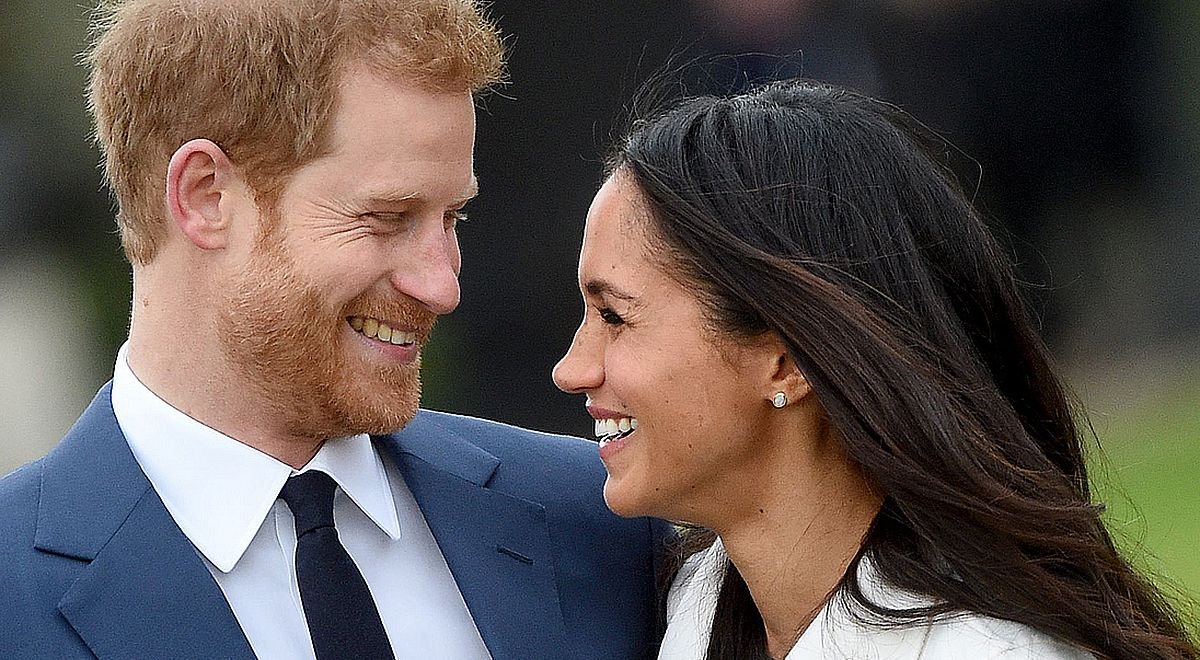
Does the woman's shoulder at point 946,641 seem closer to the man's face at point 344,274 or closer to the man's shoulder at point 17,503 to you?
the man's face at point 344,274

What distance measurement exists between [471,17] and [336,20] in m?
0.26

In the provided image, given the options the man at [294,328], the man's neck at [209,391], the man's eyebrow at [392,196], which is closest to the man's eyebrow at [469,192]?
the man at [294,328]

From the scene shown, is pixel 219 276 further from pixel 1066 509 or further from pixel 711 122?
pixel 1066 509

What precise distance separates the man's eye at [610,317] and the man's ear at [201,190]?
0.63 m

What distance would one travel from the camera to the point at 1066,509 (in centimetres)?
272

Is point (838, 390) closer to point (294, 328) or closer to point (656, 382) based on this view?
point (656, 382)

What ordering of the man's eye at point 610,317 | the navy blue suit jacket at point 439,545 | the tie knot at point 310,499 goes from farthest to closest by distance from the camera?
the man's eye at point 610,317
the tie knot at point 310,499
the navy blue suit jacket at point 439,545

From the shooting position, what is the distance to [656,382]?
275 centimetres

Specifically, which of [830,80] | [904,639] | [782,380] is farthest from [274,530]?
[830,80]

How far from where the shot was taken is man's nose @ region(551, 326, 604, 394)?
9.30 ft

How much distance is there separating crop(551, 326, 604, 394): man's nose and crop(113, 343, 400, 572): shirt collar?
0.36m

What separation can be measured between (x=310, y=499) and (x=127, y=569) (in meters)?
0.32

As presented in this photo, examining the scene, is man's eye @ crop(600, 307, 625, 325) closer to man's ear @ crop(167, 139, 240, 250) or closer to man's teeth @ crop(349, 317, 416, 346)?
man's teeth @ crop(349, 317, 416, 346)

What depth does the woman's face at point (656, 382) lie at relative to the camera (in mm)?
2734
